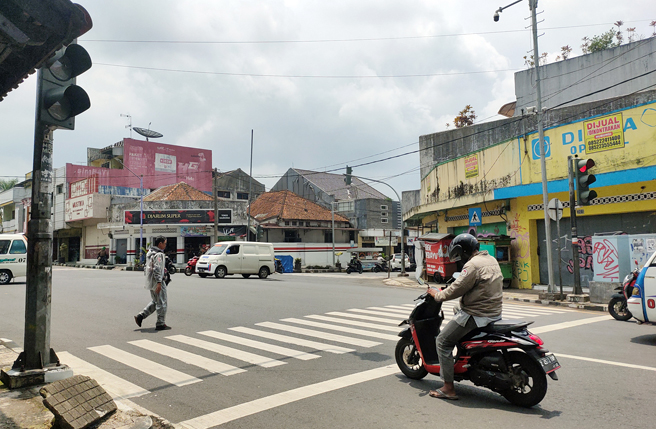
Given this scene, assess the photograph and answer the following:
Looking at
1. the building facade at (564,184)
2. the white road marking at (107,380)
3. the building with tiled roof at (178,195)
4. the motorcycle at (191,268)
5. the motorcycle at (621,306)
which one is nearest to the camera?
the white road marking at (107,380)

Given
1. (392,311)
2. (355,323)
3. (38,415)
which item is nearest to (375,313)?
(392,311)

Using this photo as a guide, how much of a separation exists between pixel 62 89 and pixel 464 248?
14.7ft

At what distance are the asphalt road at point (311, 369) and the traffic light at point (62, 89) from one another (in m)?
3.03

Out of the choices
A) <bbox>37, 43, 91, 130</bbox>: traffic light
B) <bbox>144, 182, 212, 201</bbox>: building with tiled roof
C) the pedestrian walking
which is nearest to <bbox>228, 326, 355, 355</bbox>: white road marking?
the pedestrian walking

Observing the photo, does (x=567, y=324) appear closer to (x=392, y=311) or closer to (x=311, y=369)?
(x=392, y=311)

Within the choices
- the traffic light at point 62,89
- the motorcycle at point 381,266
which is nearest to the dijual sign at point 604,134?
the traffic light at point 62,89

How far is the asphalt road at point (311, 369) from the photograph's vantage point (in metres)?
4.45

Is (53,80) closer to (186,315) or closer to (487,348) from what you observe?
(487,348)

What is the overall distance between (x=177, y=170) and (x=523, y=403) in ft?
171

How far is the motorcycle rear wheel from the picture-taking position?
451 centimetres

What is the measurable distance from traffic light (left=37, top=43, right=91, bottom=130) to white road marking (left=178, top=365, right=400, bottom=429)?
337 cm

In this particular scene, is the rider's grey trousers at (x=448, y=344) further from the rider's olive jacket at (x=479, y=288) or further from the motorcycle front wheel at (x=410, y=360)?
the motorcycle front wheel at (x=410, y=360)

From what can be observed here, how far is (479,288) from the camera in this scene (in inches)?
186

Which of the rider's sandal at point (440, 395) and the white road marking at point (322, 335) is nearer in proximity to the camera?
the rider's sandal at point (440, 395)
